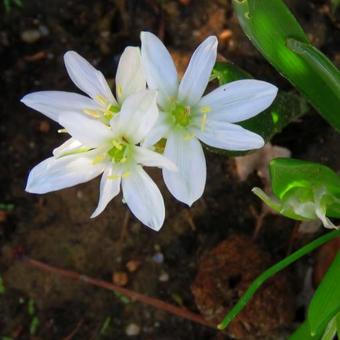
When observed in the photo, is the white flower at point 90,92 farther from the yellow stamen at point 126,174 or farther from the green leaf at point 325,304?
the green leaf at point 325,304

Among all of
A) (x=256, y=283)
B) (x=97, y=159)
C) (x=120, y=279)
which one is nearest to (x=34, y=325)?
(x=120, y=279)

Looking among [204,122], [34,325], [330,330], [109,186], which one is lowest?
[34,325]

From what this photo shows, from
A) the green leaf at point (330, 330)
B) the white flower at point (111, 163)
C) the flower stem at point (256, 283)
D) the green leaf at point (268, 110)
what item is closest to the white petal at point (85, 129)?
the white flower at point (111, 163)

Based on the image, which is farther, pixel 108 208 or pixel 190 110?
pixel 108 208

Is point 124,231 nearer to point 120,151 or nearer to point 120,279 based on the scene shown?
point 120,279

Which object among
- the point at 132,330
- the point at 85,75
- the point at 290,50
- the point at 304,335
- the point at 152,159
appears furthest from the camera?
the point at 132,330

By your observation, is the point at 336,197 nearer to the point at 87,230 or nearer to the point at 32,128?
the point at 87,230

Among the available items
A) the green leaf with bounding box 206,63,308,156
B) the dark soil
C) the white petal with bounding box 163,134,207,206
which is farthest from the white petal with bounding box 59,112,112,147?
the dark soil
